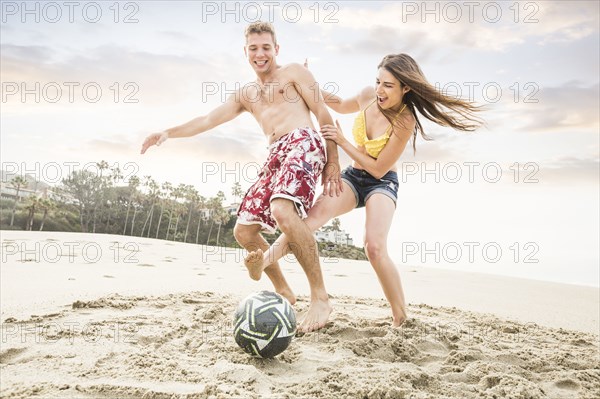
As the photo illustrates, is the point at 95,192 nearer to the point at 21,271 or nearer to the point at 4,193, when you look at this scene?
the point at 4,193

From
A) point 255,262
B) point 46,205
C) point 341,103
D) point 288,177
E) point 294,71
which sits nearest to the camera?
point 255,262

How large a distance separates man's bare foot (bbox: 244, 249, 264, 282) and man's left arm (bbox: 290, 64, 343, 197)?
100 centimetres

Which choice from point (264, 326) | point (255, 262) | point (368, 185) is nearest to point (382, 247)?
point (368, 185)

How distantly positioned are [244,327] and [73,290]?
3.52 meters

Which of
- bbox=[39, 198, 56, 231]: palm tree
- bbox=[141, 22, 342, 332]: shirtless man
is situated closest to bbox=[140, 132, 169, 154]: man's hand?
bbox=[141, 22, 342, 332]: shirtless man

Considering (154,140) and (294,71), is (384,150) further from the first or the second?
(154,140)

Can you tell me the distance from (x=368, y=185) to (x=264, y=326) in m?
1.85

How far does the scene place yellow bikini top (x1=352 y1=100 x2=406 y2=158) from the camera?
4.42 m

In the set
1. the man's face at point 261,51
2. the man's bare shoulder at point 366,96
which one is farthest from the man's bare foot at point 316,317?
the man's face at point 261,51

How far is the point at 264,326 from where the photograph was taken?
3.25 m

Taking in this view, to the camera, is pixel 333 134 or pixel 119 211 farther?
pixel 119 211

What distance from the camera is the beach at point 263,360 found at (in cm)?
288

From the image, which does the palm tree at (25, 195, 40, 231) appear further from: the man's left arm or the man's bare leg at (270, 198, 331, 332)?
the man's bare leg at (270, 198, 331, 332)

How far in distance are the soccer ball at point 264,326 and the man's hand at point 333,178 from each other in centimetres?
135
